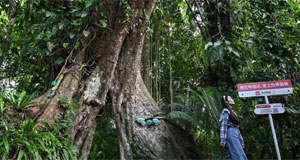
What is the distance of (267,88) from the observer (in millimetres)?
3025

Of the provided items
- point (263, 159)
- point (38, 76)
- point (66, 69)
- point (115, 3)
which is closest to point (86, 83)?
point (66, 69)

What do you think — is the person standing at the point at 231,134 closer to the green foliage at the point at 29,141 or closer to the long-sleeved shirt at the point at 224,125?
the long-sleeved shirt at the point at 224,125

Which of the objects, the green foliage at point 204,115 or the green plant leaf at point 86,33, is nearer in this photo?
the green plant leaf at point 86,33

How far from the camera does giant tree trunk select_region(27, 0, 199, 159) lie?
2984 millimetres

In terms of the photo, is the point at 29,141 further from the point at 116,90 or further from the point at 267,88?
the point at 267,88

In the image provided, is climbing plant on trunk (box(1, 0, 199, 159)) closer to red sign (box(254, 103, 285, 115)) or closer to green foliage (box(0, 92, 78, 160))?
green foliage (box(0, 92, 78, 160))

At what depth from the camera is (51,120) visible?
2.61 meters

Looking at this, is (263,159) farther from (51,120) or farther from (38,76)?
(38,76)

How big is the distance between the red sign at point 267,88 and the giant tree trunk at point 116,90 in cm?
143

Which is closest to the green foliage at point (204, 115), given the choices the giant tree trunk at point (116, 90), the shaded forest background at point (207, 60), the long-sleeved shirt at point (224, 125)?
the shaded forest background at point (207, 60)

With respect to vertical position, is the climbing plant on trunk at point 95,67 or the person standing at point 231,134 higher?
the climbing plant on trunk at point 95,67

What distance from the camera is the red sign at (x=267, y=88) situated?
2898mm

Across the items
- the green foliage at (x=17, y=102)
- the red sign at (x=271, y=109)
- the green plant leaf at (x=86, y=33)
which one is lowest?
the red sign at (x=271, y=109)

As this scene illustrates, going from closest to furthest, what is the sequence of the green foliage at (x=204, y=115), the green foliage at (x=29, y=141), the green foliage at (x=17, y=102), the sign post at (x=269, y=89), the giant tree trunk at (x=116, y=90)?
the green foliage at (x=29, y=141), the green foliage at (x=17, y=102), the sign post at (x=269, y=89), the giant tree trunk at (x=116, y=90), the green foliage at (x=204, y=115)
